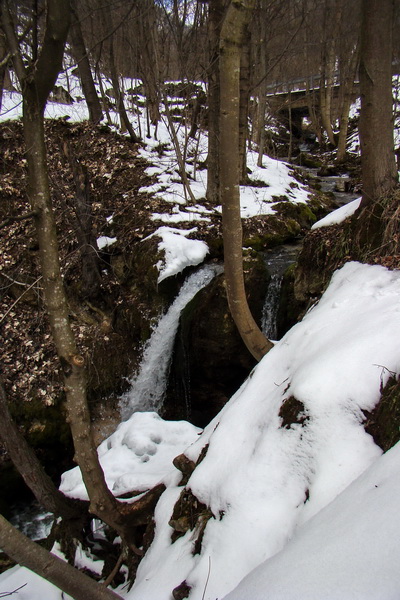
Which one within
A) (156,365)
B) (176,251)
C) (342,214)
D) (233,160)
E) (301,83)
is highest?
(301,83)

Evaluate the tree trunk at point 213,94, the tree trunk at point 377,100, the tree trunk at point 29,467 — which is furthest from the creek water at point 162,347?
the tree trunk at point 213,94

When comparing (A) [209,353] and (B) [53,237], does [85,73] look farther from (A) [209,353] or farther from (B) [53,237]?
(B) [53,237]

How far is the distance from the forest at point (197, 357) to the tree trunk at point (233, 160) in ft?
0.05

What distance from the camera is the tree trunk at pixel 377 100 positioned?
3.39 meters

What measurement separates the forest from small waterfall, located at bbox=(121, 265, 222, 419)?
0.03 metres

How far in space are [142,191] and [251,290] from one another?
3825mm

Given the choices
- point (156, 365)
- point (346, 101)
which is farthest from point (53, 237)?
point (346, 101)

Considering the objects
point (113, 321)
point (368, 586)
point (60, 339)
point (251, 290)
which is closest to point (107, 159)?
point (113, 321)

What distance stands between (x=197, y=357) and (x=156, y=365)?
687 millimetres

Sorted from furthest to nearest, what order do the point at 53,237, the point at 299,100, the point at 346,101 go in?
the point at 299,100 → the point at 346,101 → the point at 53,237

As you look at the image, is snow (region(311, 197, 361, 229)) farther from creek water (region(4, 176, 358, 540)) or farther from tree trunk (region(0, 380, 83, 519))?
tree trunk (region(0, 380, 83, 519))

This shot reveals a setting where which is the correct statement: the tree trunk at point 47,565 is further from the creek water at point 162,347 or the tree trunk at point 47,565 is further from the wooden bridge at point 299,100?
the wooden bridge at point 299,100

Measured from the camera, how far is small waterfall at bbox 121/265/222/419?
5.91 metres

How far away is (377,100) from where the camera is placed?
358cm
